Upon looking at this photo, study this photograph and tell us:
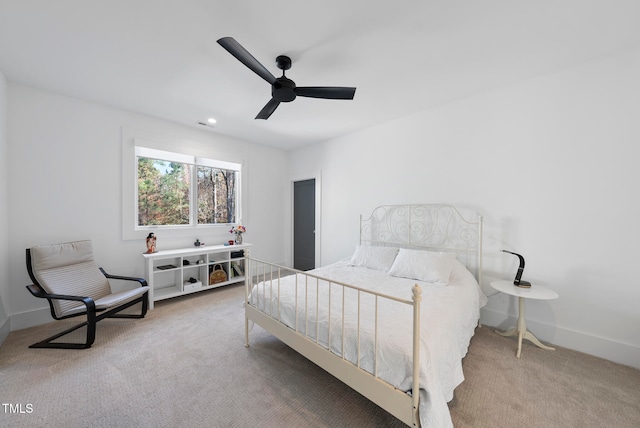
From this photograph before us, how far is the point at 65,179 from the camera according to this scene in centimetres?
295

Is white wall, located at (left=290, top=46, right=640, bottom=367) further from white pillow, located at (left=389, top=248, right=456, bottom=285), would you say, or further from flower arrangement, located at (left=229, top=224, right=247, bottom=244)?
flower arrangement, located at (left=229, top=224, right=247, bottom=244)

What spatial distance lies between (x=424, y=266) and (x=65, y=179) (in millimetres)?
4344

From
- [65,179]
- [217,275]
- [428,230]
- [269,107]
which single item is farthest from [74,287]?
[428,230]

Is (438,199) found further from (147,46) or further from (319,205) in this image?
(147,46)

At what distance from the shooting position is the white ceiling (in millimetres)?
1678

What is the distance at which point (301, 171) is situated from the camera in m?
5.08

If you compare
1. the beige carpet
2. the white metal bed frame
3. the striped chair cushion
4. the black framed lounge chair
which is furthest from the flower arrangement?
the beige carpet

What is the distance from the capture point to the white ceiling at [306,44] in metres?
1.68

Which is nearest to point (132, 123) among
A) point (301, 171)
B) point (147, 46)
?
point (147, 46)

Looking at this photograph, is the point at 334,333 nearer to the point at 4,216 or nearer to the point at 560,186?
the point at 560,186

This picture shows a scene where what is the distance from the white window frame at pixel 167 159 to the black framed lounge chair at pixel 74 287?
0.59 meters

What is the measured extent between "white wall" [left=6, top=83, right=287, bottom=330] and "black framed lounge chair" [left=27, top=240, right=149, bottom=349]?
0.33 meters

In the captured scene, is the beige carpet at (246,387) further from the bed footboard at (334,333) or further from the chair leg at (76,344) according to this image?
the bed footboard at (334,333)

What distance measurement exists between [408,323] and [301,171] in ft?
13.1
